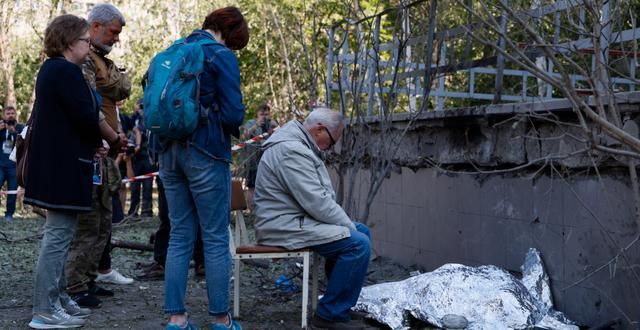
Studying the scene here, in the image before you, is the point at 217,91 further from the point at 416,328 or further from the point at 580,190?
the point at 580,190

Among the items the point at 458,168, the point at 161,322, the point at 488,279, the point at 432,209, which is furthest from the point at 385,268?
the point at 161,322

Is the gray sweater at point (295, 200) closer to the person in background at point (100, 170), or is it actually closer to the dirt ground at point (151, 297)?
the dirt ground at point (151, 297)

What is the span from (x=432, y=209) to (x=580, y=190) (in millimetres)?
1899

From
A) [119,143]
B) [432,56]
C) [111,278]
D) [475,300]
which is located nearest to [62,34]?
[119,143]

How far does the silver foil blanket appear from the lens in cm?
518

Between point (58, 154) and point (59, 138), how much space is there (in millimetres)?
87

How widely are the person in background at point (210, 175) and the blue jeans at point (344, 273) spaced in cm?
63

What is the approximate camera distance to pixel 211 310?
475 cm

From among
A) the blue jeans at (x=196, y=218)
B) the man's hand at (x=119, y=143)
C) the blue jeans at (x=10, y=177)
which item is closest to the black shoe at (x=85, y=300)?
the man's hand at (x=119, y=143)

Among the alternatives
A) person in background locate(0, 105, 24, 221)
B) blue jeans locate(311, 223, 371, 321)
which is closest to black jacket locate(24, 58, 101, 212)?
blue jeans locate(311, 223, 371, 321)

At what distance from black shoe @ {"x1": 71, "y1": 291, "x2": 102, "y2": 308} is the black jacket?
92 cm

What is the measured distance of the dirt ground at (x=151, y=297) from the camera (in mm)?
5266

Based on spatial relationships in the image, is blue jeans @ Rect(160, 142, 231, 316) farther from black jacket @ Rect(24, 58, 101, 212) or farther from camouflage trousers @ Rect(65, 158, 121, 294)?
camouflage trousers @ Rect(65, 158, 121, 294)

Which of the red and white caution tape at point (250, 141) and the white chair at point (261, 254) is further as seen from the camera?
the red and white caution tape at point (250, 141)
